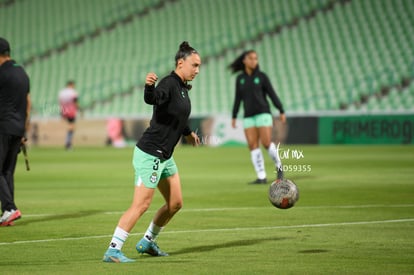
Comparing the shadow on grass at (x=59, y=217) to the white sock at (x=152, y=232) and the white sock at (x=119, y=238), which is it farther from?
the white sock at (x=119, y=238)

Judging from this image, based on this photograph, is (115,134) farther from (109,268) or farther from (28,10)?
(109,268)

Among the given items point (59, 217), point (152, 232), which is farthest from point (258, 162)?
point (152, 232)

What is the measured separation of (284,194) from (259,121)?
28.3 feet

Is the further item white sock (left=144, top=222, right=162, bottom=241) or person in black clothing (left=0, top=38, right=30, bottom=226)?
person in black clothing (left=0, top=38, right=30, bottom=226)

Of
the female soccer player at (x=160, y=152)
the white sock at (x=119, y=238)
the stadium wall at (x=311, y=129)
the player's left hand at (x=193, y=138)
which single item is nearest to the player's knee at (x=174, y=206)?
the female soccer player at (x=160, y=152)

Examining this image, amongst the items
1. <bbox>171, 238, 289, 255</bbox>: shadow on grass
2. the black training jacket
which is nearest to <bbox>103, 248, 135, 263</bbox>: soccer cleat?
<bbox>171, 238, 289, 255</bbox>: shadow on grass

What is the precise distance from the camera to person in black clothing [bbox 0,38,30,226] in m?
12.1

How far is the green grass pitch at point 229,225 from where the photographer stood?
28.4ft

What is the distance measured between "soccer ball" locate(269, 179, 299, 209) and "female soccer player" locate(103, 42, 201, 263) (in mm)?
1255

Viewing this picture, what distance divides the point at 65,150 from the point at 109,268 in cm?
2604

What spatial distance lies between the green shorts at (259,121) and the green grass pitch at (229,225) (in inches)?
49.4

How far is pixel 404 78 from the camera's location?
124 feet

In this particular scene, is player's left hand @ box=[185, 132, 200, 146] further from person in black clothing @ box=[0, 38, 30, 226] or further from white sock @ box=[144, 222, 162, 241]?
person in black clothing @ box=[0, 38, 30, 226]

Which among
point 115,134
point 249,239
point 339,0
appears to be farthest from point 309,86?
point 249,239
